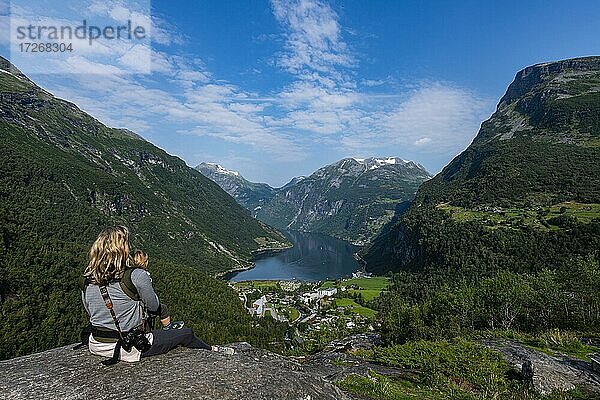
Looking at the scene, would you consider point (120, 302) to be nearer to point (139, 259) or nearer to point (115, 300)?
→ point (115, 300)

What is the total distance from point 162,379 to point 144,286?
154cm

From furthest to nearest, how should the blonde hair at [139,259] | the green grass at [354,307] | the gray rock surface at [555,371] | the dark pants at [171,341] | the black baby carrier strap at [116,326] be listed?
the green grass at [354,307], the gray rock surface at [555,371], the dark pants at [171,341], the blonde hair at [139,259], the black baby carrier strap at [116,326]

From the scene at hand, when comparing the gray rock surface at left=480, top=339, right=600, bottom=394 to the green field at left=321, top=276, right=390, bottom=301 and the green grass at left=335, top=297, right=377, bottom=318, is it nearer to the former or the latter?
the green grass at left=335, top=297, right=377, bottom=318

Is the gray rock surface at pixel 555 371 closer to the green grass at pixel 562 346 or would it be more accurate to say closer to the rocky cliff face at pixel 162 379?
the green grass at pixel 562 346

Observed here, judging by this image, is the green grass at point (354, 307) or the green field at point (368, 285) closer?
the green grass at point (354, 307)

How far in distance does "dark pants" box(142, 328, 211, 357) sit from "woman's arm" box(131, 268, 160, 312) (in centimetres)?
87

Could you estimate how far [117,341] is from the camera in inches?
244

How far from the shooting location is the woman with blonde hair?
598 centimetres

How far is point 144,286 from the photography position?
6.07 metres

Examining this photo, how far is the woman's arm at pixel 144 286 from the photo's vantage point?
6016mm

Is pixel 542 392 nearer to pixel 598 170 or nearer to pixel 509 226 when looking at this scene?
pixel 509 226

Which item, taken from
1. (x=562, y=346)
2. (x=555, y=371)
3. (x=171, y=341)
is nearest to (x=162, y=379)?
(x=171, y=341)

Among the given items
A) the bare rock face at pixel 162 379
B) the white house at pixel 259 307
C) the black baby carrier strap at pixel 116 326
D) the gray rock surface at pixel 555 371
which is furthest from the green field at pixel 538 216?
the black baby carrier strap at pixel 116 326

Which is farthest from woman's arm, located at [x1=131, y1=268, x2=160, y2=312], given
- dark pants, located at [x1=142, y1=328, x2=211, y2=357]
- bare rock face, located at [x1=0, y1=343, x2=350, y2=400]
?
bare rock face, located at [x1=0, y1=343, x2=350, y2=400]
